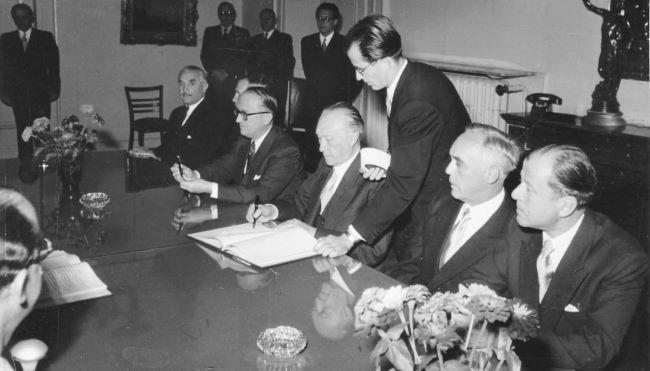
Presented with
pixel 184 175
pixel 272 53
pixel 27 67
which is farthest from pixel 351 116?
pixel 27 67

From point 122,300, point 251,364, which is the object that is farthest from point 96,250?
point 251,364

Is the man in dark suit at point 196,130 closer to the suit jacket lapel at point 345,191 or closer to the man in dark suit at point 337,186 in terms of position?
the man in dark suit at point 337,186

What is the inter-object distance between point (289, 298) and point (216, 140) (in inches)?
92.8

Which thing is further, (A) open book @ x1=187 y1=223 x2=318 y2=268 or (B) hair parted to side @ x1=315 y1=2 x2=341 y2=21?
(B) hair parted to side @ x1=315 y1=2 x2=341 y2=21

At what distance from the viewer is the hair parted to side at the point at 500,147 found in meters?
2.08

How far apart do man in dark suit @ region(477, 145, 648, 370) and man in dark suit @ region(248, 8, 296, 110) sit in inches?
207

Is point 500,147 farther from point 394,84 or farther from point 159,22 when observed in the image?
point 159,22

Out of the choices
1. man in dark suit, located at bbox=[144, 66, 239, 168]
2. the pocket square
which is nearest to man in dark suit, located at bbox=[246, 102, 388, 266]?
the pocket square

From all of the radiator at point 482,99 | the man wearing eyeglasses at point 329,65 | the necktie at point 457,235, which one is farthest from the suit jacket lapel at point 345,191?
the man wearing eyeglasses at point 329,65

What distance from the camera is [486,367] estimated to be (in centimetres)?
99

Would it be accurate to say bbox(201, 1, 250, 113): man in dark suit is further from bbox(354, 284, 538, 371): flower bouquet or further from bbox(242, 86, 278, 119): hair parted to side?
bbox(354, 284, 538, 371): flower bouquet

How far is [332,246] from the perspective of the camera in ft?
6.86

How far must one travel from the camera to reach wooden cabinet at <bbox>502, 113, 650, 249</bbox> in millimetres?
3367

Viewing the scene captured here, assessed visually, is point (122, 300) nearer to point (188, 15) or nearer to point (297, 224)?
point (297, 224)
